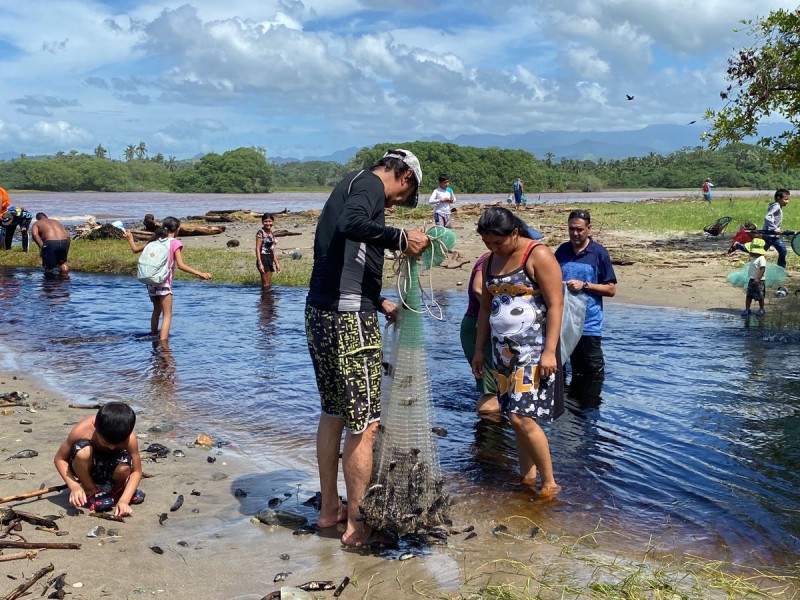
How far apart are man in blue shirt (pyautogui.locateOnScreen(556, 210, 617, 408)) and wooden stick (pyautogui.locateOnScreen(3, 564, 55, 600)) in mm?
4982

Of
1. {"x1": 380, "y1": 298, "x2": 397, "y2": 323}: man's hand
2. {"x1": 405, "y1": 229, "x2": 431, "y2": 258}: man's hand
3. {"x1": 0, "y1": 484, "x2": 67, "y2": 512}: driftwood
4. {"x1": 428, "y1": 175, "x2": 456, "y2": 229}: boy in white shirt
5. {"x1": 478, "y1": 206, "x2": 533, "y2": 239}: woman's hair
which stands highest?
{"x1": 428, "y1": 175, "x2": 456, "y2": 229}: boy in white shirt

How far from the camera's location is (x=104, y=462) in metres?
5.00

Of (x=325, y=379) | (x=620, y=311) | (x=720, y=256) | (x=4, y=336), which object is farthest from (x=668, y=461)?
(x=720, y=256)

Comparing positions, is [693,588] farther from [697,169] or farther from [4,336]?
[697,169]

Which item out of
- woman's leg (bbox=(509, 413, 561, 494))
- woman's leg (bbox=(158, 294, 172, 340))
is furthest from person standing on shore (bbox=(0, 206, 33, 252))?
woman's leg (bbox=(509, 413, 561, 494))

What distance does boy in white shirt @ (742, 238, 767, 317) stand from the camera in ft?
40.2

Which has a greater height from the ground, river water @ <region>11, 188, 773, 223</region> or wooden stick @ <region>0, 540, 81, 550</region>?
river water @ <region>11, 188, 773, 223</region>

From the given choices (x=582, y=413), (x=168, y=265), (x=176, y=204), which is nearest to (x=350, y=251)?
(x=582, y=413)

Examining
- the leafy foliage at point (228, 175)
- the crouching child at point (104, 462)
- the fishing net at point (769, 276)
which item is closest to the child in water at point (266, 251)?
the fishing net at point (769, 276)

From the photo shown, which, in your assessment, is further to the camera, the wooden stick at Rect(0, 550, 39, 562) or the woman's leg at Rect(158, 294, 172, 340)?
the woman's leg at Rect(158, 294, 172, 340)

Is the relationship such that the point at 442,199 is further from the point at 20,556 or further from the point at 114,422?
the point at 20,556

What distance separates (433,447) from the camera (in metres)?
4.56

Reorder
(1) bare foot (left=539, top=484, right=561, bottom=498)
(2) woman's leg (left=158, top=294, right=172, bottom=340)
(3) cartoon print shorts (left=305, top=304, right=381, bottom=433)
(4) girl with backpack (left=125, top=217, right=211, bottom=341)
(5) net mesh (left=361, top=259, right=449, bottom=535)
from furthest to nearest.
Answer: (2) woman's leg (left=158, top=294, right=172, bottom=340)
(4) girl with backpack (left=125, top=217, right=211, bottom=341)
(1) bare foot (left=539, top=484, right=561, bottom=498)
(5) net mesh (left=361, top=259, right=449, bottom=535)
(3) cartoon print shorts (left=305, top=304, right=381, bottom=433)

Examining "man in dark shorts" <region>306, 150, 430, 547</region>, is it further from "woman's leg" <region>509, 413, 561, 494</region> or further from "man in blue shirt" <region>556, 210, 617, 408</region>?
"man in blue shirt" <region>556, 210, 617, 408</region>
